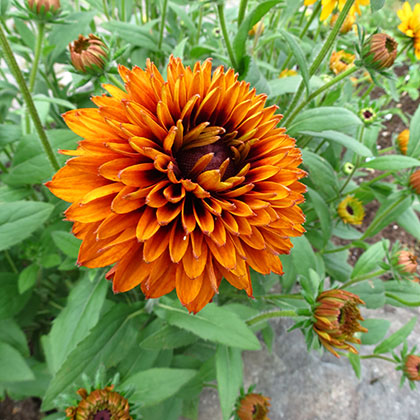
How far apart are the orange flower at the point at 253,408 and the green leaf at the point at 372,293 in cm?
42

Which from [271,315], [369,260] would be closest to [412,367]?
[369,260]

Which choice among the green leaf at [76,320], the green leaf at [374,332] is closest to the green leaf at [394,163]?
the green leaf at [374,332]

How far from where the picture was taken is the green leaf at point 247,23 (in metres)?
0.75

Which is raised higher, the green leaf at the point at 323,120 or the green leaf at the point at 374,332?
the green leaf at the point at 323,120

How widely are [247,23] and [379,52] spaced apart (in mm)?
304

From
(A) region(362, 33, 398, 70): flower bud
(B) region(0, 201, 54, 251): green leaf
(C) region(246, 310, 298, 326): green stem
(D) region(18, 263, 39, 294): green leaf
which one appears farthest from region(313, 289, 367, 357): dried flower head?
(D) region(18, 263, 39, 294): green leaf

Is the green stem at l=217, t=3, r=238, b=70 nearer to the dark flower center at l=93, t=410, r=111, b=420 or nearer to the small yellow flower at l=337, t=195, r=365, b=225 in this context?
the small yellow flower at l=337, t=195, r=365, b=225

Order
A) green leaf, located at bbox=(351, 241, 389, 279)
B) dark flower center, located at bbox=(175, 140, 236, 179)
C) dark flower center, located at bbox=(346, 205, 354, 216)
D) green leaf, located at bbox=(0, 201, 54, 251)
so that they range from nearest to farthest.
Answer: dark flower center, located at bbox=(175, 140, 236, 179) → green leaf, located at bbox=(0, 201, 54, 251) → green leaf, located at bbox=(351, 241, 389, 279) → dark flower center, located at bbox=(346, 205, 354, 216)

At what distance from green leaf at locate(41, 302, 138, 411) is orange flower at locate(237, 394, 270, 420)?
372 mm

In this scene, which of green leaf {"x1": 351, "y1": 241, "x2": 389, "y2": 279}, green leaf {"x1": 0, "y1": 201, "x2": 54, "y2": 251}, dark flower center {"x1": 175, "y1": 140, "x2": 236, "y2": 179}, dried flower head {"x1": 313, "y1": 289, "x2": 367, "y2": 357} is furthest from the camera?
green leaf {"x1": 351, "y1": 241, "x2": 389, "y2": 279}

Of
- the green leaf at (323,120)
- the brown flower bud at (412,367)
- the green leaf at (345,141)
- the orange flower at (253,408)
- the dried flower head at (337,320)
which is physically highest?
the green leaf at (323,120)

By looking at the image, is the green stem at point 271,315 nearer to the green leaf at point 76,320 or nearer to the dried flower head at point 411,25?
the green leaf at point 76,320

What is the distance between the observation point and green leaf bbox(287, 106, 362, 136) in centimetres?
85

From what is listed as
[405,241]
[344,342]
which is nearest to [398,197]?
[344,342]
